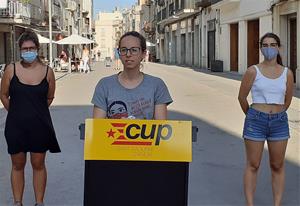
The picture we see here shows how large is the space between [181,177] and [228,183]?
330 centimetres

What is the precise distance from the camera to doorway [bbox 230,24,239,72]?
33531mm

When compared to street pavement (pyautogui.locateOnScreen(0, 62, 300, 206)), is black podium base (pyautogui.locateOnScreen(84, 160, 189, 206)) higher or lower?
higher

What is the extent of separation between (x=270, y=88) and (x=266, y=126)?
13.0 inches

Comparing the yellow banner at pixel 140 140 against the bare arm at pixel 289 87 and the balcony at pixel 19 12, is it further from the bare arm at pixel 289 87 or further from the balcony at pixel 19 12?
the balcony at pixel 19 12

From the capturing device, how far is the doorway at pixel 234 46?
1320 inches

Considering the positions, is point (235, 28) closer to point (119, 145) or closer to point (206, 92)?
point (206, 92)

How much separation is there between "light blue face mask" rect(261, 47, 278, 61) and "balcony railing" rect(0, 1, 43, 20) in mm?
31591

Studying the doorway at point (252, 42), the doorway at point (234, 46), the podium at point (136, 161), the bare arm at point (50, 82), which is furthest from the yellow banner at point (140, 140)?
the doorway at point (234, 46)

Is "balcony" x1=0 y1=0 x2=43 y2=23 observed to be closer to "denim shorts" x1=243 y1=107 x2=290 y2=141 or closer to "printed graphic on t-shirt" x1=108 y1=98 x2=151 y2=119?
"denim shorts" x1=243 y1=107 x2=290 y2=141

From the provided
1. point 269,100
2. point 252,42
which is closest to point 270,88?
point 269,100

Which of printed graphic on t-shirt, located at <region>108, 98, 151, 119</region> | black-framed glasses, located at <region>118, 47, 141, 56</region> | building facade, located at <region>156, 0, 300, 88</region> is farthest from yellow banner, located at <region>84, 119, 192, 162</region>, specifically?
building facade, located at <region>156, 0, 300, 88</region>

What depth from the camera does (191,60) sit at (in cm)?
4922

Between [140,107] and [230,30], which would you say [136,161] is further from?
[230,30]

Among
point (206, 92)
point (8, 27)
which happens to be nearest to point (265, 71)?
point (206, 92)
